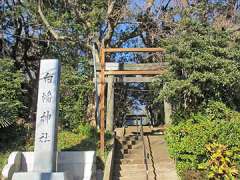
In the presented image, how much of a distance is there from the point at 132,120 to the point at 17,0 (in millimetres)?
9753

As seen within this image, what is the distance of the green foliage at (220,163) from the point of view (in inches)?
480

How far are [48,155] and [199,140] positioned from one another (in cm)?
433

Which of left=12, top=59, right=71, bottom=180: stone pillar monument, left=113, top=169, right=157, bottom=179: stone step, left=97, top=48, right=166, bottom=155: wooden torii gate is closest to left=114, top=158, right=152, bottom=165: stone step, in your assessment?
left=97, top=48, right=166, bottom=155: wooden torii gate

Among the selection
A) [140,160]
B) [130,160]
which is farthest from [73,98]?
[140,160]

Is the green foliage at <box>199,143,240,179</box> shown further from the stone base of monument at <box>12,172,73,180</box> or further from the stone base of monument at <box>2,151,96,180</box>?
the stone base of monument at <box>12,172,73,180</box>

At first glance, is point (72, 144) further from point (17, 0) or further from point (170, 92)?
point (17, 0)

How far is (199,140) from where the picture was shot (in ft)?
43.0

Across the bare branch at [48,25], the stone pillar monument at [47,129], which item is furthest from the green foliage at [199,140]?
the bare branch at [48,25]

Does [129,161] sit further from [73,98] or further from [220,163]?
[73,98]

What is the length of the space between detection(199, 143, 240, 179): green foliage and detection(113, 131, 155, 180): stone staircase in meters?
1.77

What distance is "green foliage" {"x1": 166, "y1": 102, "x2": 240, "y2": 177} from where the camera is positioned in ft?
42.8

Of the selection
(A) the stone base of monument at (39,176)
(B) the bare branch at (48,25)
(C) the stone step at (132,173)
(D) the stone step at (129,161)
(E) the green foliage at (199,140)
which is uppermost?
(B) the bare branch at (48,25)

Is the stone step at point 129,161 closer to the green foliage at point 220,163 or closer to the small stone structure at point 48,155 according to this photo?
the small stone structure at point 48,155

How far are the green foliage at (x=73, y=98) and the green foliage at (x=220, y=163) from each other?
6.98 meters
